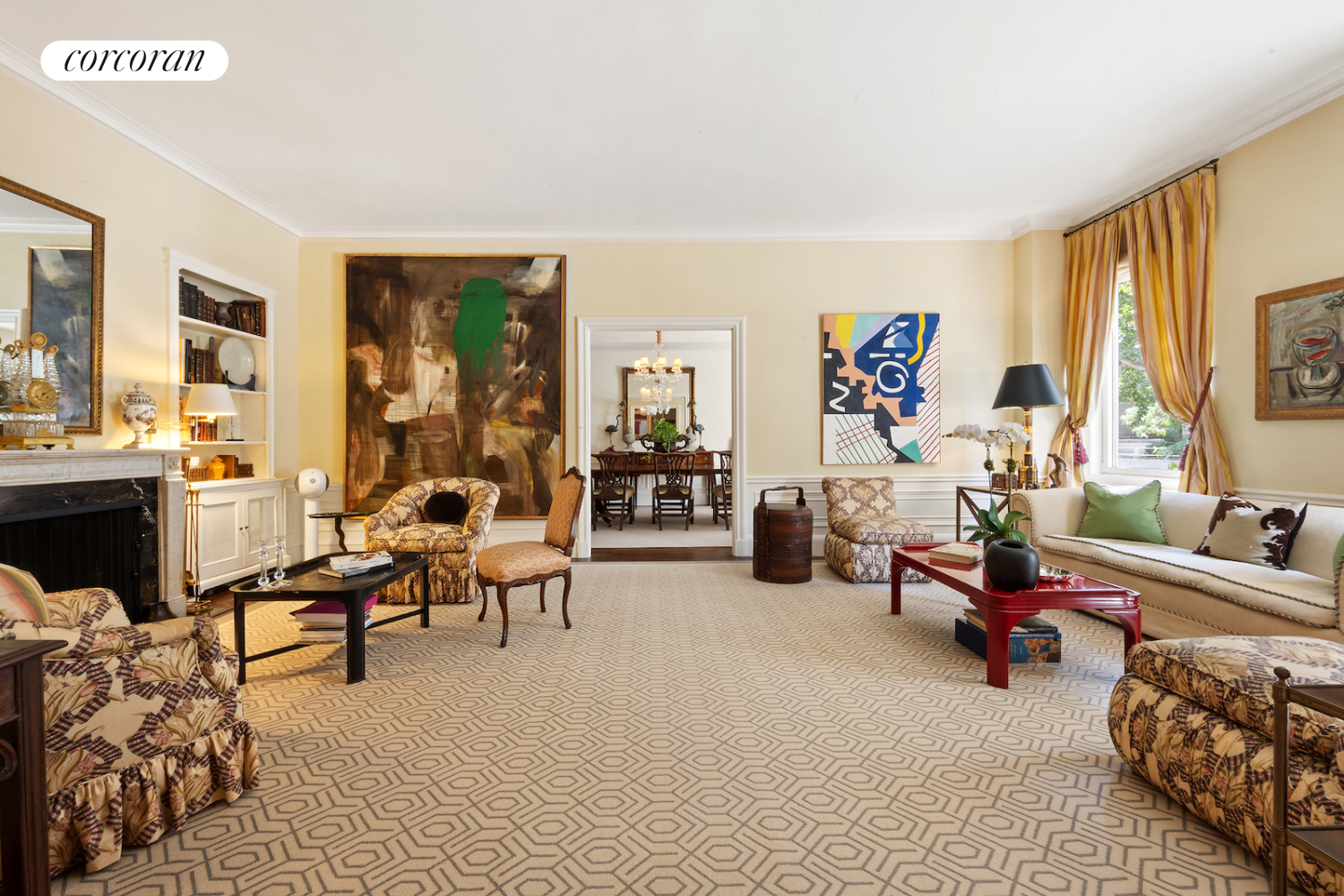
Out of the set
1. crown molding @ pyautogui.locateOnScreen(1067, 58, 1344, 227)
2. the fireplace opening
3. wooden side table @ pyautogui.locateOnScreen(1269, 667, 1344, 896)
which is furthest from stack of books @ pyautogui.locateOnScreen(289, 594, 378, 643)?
crown molding @ pyautogui.locateOnScreen(1067, 58, 1344, 227)

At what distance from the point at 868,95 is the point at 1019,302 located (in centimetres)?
329

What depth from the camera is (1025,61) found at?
10.9 ft

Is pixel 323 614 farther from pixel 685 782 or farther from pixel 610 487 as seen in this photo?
pixel 610 487

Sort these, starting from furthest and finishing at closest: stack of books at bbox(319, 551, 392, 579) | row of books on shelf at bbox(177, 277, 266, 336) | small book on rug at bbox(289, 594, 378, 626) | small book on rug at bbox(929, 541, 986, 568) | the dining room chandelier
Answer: the dining room chandelier
row of books on shelf at bbox(177, 277, 266, 336)
small book on rug at bbox(929, 541, 986, 568)
small book on rug at bbox(289, 594, 378, 626)
stack of books at bbox(319, 551, 392, 579)

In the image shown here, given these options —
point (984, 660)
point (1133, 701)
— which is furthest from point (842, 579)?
point (1133, 701)

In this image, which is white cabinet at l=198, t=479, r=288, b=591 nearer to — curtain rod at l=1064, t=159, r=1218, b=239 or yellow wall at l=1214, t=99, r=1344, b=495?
yellow wall at l=1214, t=99, r=1344, b=495

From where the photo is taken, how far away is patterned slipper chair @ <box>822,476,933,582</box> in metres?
5.13

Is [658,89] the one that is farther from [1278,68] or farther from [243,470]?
[243,470]

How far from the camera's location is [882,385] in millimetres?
6074

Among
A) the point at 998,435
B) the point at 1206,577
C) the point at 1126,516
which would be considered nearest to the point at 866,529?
the point at 998,435

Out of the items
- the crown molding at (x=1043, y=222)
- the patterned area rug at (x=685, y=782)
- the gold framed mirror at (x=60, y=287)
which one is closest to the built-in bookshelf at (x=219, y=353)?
the gold framed mirror at (x=60, y=287)

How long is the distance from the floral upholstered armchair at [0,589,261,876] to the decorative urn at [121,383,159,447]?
2.47 meters

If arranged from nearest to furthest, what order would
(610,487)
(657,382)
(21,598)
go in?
(21,598) < (610,487) < (657,382)

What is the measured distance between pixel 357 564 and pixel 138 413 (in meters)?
1.99
